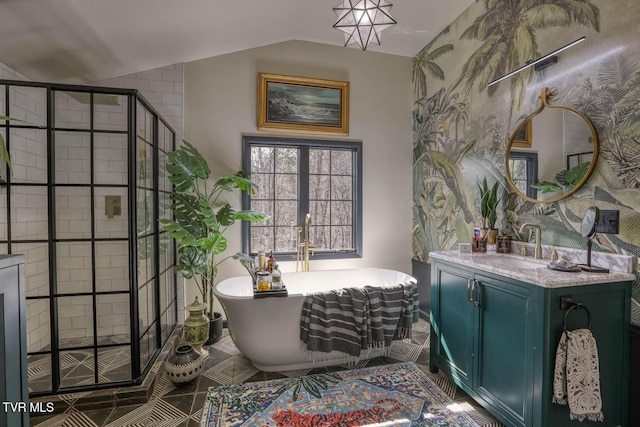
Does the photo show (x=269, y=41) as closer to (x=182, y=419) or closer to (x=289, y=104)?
(x=289, y=104)

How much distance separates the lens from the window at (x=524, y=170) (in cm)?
244

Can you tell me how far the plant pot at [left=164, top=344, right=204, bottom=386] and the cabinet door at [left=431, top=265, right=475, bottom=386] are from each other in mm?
1865

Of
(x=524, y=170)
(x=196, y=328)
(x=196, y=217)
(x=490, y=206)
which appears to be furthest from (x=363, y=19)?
(x=196, y=328)

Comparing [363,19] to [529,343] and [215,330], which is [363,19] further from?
[215,330]

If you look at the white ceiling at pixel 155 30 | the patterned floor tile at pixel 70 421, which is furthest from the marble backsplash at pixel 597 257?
the patterned floor tile at pixel 70 421

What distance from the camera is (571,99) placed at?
2.15 m

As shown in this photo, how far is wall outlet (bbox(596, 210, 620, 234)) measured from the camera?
6.13 ft

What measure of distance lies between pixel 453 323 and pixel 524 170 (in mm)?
1330

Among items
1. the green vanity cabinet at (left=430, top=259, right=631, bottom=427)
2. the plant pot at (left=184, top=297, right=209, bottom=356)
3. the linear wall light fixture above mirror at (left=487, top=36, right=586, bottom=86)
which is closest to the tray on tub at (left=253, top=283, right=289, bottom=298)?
the plant pot at (left=184, top=297, right=209, bottom=356)

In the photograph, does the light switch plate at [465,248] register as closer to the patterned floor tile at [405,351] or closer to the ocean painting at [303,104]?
the patterned floor tile at [405,351]

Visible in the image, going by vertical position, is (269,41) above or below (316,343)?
above

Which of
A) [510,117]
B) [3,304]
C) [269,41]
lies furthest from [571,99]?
[3,304]

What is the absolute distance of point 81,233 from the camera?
2.41 metres

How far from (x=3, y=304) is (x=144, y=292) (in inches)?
61.7
